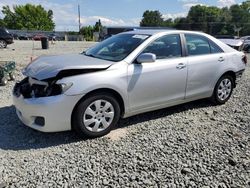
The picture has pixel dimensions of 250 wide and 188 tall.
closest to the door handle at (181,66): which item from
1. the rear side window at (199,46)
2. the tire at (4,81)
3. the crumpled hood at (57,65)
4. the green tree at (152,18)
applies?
the rear side window at (199,46)

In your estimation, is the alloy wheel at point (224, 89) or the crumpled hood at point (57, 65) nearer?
the crumpled hood at point (57, 65)

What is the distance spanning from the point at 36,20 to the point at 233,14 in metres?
60.8

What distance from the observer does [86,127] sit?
426 cm

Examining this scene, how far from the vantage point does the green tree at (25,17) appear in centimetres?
8469

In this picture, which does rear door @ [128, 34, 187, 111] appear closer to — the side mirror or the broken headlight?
the side mirror

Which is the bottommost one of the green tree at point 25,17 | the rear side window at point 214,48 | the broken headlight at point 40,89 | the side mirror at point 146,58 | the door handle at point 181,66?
the broken headlight at point 40,89

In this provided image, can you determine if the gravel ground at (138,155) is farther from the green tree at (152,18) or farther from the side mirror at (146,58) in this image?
the green tree at (152,18)

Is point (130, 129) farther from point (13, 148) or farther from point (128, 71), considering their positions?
point (13, 148)

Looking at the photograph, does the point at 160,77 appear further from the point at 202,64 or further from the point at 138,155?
the point at 138,155

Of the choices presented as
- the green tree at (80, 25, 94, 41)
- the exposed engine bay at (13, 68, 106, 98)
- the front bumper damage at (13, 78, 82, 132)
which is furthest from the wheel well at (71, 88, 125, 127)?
the green tree at (80, 25, 94, 41)

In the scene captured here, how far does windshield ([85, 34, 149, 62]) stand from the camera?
4.76 m

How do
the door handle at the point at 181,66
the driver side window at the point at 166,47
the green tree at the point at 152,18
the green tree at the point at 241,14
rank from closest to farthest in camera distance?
the driver side window at the point at 166,47 < the door handle at the point at 181,66 < the green tree at the point at 241,14 < the green tree at the point at 152,18

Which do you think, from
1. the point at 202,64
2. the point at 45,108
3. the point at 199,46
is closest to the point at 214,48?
the point at 199,46

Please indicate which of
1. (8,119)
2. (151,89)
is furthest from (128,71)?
(8,119)
